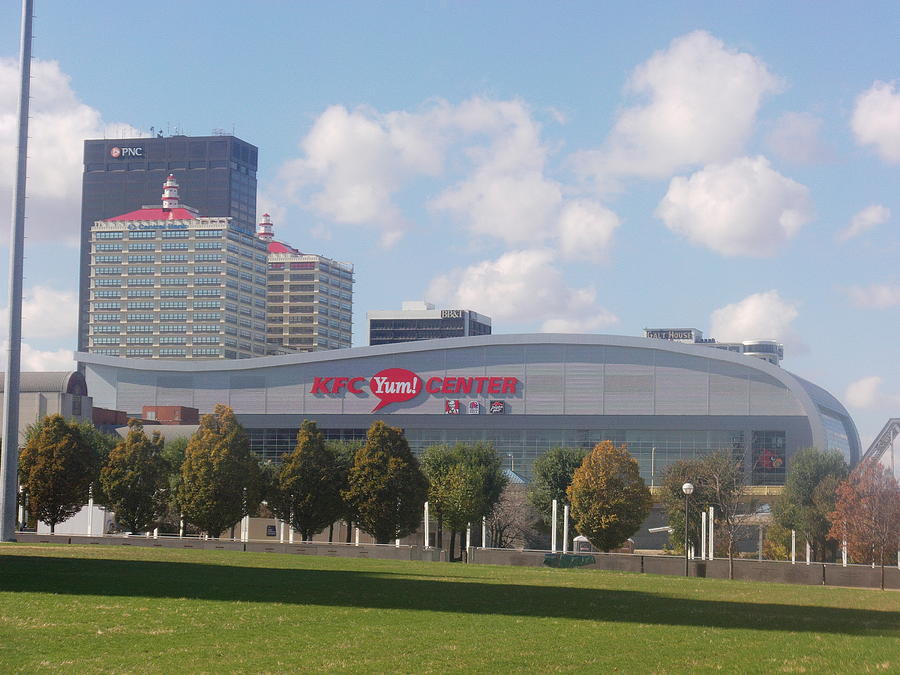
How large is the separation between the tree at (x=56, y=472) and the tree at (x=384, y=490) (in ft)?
57.4

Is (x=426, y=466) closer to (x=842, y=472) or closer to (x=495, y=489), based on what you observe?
(x=495, y=489)

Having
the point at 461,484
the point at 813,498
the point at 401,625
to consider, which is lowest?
the point at 401,625

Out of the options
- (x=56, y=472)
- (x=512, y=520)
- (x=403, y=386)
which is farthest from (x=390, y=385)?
(x=56, y=472)

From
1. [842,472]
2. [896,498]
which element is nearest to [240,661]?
[896,498]

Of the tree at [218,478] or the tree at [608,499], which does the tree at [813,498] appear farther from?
the tree at [218,478]

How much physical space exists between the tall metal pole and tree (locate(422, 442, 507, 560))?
31913 mm

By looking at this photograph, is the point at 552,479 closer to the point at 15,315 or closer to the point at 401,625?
the point at 15,315

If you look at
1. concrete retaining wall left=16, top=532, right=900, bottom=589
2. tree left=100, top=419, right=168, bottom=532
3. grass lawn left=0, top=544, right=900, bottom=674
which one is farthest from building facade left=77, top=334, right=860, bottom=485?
grass lawn left=0, top=544, right=900, bottom=674

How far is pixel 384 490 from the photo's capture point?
3105 inches

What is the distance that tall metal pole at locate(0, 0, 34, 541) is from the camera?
59.0m

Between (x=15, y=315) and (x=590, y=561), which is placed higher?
(x=15, y=315)

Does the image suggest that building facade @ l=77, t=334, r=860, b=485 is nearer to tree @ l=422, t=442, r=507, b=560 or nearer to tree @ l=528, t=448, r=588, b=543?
tree @ l=422, t=442, r=507, b=560

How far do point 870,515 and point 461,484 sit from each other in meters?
28.8

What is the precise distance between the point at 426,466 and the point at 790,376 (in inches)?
2047
